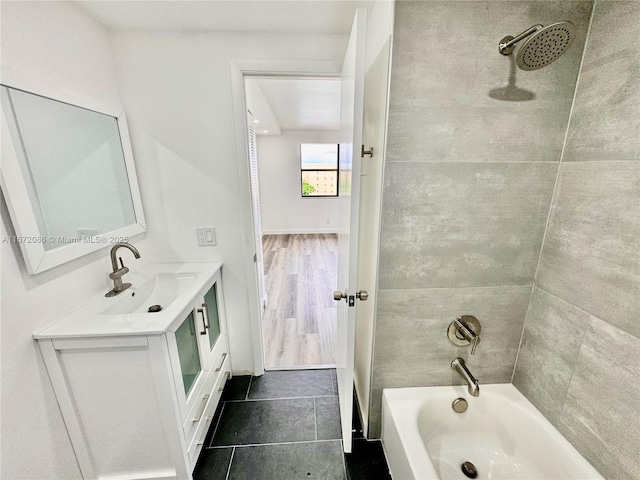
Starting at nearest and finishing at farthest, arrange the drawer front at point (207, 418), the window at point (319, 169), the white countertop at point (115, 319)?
the white countertop at point (115, 319) → the drawer front at point (207, 418) → the window at point (319, 169)

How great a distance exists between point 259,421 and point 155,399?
0.75 meters

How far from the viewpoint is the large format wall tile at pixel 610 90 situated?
811 mm

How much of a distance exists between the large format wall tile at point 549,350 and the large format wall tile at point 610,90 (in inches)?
24.3

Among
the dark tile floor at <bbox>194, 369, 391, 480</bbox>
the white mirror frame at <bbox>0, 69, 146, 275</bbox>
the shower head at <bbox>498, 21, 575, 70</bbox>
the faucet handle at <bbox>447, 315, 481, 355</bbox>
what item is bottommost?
the dark tile floor at <bbox>194, 369, 391, 480</bbox>

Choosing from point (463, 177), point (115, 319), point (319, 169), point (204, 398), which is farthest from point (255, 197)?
point (319, 169)

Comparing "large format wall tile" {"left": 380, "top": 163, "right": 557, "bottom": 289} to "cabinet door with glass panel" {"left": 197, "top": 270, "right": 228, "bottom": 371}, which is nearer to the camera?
"large format wall tile" {"left": 380, "top": 163, "right": 557, "bottom": 289}

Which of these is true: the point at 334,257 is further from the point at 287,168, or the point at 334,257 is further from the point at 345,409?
the point at 345,409

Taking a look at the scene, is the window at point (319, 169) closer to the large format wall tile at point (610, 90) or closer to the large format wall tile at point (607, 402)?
the large format wall tile at point (610, 90)

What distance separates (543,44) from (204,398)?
6.99 ft

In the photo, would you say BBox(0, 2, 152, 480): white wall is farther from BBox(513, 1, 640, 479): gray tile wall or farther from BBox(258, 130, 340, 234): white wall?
BBox(258, 130, 340, 234): white wall

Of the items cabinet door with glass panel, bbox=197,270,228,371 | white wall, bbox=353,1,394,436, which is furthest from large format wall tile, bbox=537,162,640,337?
cabinet door with glass panel, bbox=197,270,228,371

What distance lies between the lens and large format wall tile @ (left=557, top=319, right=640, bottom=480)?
83 centimetres

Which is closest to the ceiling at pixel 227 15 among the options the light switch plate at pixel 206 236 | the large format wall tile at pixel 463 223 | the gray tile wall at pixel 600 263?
the large format wall tile at pixel 463 223

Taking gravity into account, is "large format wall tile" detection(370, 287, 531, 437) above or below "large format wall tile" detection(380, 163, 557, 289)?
below
